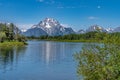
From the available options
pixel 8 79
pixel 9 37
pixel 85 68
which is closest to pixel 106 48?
pixel 85 68

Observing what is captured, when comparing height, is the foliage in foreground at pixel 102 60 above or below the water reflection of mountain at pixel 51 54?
above

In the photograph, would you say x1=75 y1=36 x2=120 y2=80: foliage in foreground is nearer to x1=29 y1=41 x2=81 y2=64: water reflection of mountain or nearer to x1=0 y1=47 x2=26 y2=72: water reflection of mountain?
x1=0 y1=47 x2=26 y2=72: water reflection of mountain

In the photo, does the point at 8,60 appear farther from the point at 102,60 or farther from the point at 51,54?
the point at 102,60

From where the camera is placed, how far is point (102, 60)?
1781 centimetres

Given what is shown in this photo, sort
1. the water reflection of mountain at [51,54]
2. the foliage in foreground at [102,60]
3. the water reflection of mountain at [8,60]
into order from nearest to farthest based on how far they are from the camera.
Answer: the foliage in foreground at [102,60] < the water reflection of mountain at [8,60] < the water reflection of mountain at [51,54]

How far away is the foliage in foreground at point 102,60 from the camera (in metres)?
16.8

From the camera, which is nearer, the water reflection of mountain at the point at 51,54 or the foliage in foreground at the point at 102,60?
the foliage in foreground at the point at 102,60

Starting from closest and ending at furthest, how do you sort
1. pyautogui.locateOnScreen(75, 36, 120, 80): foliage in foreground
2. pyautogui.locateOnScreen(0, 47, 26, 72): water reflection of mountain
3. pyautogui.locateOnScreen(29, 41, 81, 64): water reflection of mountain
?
pyautogui.locateOnScreen(75, 36, 120, 80): foliage in foreground → pyautogui.locateOnScreen(0, 47, 26, 72): water reflection of mountain → pyautogui.locateOnScreen(29, 41, 81, 64): water reflection of mountain

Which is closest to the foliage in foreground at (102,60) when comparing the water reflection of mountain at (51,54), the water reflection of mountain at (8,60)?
the water reflection of mountain at (8,60)

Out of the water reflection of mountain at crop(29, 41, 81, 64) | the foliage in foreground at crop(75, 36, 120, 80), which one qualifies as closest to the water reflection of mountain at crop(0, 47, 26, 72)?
the water reflection of mountain at crop(29, 41, 81, 64)

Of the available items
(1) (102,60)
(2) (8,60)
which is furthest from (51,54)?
(1) (102,60)

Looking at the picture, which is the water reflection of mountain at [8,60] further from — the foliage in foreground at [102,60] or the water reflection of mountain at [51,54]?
the foliage in foreground at [102,60]

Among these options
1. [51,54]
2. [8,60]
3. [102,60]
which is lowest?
[51,54]

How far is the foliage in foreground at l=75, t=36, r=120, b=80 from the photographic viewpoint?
16797 mm
